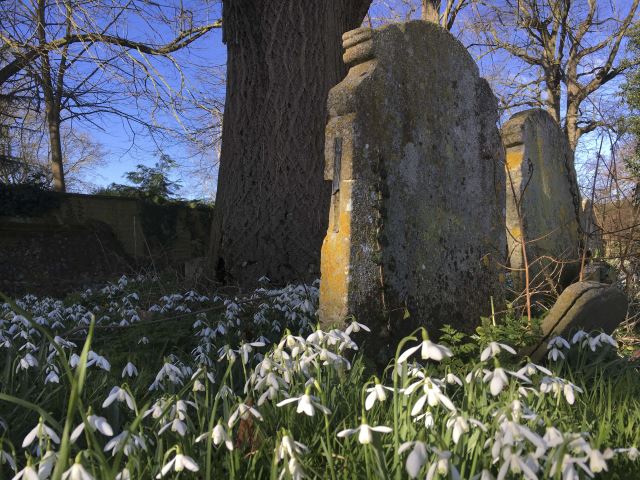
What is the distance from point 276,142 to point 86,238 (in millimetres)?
8673

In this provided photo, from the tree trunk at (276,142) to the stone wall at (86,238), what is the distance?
17.3ft

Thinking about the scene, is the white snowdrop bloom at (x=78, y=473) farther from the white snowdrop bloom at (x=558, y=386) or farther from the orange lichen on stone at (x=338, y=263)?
the orange lichen on stone at (x=338, y=263)

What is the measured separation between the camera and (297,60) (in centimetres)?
716

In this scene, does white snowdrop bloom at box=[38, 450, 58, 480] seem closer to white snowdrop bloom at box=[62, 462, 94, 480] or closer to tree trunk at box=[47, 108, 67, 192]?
white snowdrop bloom at box=[62, 462, 94, 480]

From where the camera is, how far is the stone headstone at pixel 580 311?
4062mm

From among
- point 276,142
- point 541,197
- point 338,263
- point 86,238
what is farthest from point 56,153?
point 338,263

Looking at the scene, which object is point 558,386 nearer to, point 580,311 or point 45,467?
point 45,467

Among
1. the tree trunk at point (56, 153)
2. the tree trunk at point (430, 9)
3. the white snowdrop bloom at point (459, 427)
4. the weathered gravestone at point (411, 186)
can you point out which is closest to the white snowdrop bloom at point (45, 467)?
A: the white snowdrop bloom at point (459, 427)

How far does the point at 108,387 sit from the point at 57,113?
18644mm

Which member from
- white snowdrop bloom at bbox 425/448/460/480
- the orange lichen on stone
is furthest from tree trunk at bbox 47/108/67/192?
white snowdrop bloom at bbox 425/448/460/480

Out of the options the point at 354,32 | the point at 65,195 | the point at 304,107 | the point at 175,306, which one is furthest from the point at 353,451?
the point at 65,195

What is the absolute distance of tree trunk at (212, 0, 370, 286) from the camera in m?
6.92

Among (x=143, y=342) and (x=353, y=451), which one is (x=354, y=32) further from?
(x=353, y=451)

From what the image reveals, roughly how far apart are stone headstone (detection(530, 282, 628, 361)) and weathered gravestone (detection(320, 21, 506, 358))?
0.60 meters
